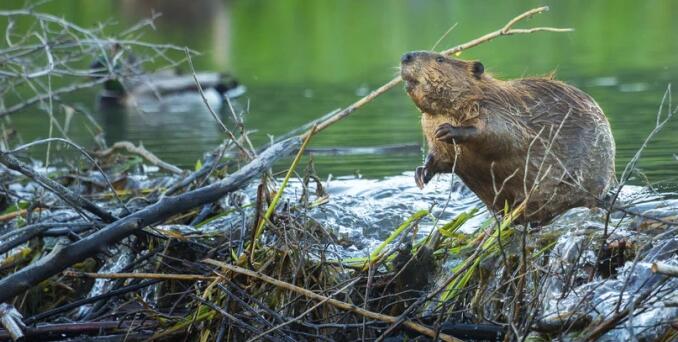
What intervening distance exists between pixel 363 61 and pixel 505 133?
498 inches

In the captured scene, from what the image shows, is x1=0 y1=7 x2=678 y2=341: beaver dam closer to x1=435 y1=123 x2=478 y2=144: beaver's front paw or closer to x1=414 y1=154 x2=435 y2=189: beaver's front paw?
x1=414 y1=154 x2=435 y2=189: beaver's front paw

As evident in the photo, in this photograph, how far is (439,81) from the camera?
4.28m

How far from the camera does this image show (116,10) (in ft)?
91.2

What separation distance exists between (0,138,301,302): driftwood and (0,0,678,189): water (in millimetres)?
988

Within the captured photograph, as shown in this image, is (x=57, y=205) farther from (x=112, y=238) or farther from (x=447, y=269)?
(x=447, y=269)

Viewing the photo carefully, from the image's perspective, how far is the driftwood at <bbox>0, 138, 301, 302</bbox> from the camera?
12.0 ft

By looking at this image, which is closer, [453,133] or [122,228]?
[122,228]

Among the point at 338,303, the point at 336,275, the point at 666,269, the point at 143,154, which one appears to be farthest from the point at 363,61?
the point at 666,269

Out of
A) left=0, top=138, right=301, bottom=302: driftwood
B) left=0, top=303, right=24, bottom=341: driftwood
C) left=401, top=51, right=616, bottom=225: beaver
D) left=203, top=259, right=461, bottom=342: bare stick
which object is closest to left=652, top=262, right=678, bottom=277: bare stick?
left=203, top=259, right=461, bottom=342: bare stick

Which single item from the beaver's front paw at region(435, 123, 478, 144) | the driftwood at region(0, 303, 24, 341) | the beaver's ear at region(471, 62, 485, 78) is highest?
the beaver's ear at region(471, 62, 485, 78)

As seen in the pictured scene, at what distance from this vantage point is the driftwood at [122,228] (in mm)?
3672

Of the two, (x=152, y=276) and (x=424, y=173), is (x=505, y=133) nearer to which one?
(x=424, y=173)

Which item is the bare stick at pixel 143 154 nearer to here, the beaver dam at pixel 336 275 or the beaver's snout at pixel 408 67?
the beaver dam at pixel 336 275

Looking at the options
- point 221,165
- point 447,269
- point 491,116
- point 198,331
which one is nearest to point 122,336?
point 198,331
